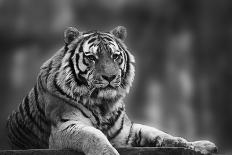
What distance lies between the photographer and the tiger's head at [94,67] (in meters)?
3.75

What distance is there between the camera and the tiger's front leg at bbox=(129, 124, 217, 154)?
11.2 ft

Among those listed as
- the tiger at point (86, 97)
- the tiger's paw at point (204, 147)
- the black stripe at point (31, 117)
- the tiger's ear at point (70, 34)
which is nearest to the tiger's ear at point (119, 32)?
the tiger at point (86, 97)

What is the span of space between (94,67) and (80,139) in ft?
1.87

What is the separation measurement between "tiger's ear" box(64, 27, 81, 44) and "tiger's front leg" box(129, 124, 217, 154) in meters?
0.73

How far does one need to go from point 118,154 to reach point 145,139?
829 millimetres

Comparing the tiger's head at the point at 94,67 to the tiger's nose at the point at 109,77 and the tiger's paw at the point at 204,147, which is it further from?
the tiger's paw at the point at 204,147

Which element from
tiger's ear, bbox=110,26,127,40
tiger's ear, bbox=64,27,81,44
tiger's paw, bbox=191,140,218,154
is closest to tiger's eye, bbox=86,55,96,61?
tiger's ear, bbox=64,27,81,44

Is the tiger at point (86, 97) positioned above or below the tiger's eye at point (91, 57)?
below

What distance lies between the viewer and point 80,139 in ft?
11.1

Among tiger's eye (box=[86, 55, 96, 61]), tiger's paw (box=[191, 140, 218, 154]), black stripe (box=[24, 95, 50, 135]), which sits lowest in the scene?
tiger's paw (box=[191, 140, 218, 154])

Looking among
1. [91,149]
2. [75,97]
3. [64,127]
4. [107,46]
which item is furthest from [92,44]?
[91,149]

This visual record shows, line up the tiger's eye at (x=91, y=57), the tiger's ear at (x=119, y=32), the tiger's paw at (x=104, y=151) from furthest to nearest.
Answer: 1. the tiger's ear at (x=119, y=32)
2. the tiger's eye at (x=91, y=57)
3. the tiger's paw at (x=104, y=151)

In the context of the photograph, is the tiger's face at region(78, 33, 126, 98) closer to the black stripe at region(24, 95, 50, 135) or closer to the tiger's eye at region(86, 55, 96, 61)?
the tiger's eye at region(86, 55, 96, 61)

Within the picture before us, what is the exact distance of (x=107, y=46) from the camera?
3.90 meters
